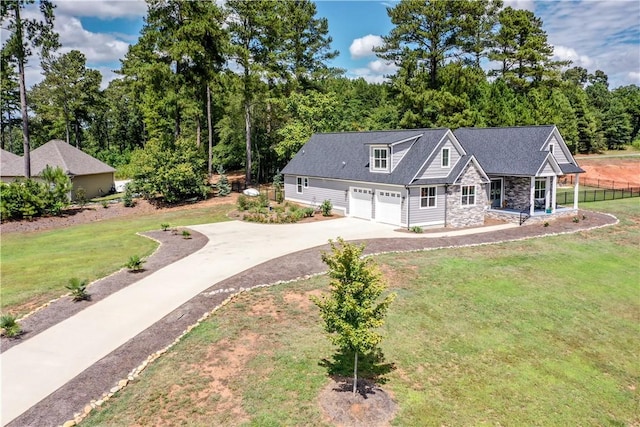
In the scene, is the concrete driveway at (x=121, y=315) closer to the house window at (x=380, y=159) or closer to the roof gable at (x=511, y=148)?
the house window at (x=380, y=159)

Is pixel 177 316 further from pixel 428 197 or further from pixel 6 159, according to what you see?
pixel 6 159

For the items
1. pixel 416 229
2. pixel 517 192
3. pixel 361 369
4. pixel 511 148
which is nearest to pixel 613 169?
pixel 511 148

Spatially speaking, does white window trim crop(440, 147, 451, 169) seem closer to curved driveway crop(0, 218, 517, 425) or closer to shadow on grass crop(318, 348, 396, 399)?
curved driveway crop(0, 218, 517, 425)

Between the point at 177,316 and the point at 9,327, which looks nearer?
the point at 9,327

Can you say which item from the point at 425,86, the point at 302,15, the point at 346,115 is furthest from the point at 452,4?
the point at 346,115

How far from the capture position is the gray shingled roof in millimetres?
25719

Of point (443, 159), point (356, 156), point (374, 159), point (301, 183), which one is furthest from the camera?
point (301, 183)

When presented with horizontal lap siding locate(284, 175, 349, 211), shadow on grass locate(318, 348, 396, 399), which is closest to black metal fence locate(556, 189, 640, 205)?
horizontal lap siding locate(284, 175, 349, 211)

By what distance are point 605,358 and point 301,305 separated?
8.65 metres

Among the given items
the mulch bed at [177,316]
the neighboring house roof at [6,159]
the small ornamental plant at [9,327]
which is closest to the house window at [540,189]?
the mulch bed at [177,316]

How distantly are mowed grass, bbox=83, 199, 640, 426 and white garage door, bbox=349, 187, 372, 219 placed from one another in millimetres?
10187

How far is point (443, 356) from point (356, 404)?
3434mm

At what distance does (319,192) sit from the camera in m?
32.3

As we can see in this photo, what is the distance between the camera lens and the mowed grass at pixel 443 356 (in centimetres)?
875
